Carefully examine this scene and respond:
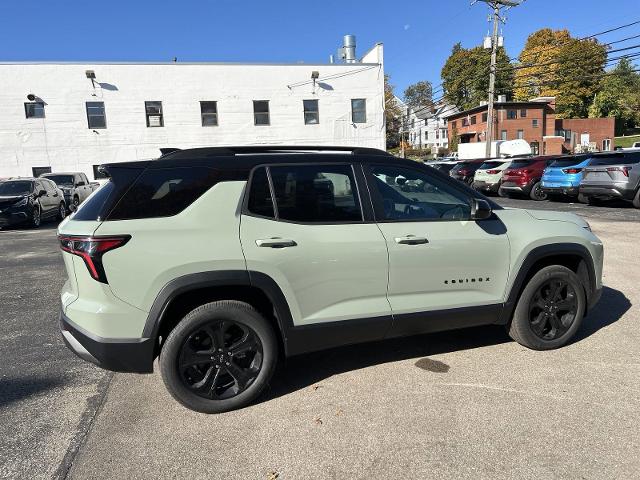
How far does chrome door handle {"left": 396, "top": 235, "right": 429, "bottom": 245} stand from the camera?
3.46 m

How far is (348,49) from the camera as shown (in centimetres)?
2864

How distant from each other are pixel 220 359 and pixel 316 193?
1.32 m

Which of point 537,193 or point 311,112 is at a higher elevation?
point 311,112

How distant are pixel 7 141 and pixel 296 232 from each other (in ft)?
81.5

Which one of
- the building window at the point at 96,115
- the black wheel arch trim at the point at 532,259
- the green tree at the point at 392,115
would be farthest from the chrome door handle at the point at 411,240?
the green tree at the point at 392,115

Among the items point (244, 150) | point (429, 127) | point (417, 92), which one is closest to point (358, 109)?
point (244, 150)

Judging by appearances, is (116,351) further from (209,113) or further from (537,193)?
(209,113)

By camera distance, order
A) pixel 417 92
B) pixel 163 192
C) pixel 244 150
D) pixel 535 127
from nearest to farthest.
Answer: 1. pixel 163 192
2. pixel 244 150
3. pixel 535 127
4. pixel 417 92

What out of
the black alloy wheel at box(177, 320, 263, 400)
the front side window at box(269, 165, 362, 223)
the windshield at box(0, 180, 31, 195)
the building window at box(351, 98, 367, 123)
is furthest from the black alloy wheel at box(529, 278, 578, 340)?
the building window at box(351, 98, 367, 123)

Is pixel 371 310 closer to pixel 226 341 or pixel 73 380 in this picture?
pixel 226 341

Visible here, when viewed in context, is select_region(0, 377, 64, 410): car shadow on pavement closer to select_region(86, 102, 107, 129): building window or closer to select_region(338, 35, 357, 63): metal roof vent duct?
select_region(86, 102, 107, 129): building window

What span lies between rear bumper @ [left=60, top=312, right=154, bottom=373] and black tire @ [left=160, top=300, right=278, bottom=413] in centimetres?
11

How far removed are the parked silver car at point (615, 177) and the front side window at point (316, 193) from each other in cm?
1242

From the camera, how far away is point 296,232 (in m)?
3.23
